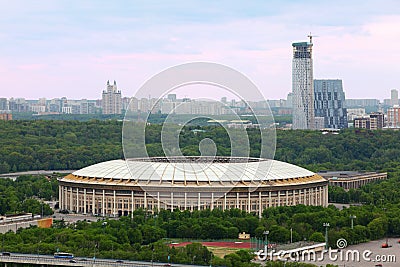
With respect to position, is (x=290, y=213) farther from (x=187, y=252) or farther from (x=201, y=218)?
(x=187, y=252)

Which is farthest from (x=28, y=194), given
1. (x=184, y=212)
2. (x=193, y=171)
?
(x=184, y=212)

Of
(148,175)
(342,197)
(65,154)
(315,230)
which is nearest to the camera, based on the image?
(315,230)

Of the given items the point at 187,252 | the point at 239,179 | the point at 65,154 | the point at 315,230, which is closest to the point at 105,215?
the point at 239,179

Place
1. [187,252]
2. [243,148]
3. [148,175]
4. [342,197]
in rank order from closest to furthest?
[187,252] < [148,175] < [342,197] < [243,148]

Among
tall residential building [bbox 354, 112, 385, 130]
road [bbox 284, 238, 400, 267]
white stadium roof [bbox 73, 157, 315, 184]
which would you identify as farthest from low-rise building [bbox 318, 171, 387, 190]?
tall residential building [bbox 354, 112, 385, 130]

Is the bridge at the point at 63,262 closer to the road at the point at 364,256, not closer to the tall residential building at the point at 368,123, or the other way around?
the road at the point at 364,256

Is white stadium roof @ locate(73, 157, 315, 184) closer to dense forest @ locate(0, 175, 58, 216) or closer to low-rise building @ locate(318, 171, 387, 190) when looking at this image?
dense forest @ locate(0, 175, 58, 216)

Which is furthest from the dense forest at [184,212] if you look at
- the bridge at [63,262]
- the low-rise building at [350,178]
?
the low-rise building at [350,178]
